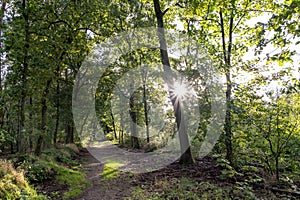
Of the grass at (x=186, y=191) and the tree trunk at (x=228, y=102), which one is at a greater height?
the tree trunk at (x=228, y=102)

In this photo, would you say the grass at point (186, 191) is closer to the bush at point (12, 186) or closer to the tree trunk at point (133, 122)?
the bush at point (12, 186)

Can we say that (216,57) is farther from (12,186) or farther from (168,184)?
(12,186)

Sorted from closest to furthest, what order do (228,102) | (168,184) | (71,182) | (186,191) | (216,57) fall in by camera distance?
(186,191)
(228,102)
(168,184)
(71,182)
(216,57)

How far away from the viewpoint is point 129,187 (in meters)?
6.45

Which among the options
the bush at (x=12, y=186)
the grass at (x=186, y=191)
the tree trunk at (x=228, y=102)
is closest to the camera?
the bush at (x=12, y=186)

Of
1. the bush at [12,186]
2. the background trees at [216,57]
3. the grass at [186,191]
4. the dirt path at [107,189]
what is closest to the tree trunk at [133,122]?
the background trees at [216,57]

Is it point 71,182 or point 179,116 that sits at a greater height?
point 179,116

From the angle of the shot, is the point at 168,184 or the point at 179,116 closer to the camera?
the point at 168,184

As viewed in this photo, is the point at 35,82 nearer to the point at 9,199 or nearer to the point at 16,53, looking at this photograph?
the point at 16,53

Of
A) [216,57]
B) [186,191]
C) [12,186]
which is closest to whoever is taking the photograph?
[12,186]

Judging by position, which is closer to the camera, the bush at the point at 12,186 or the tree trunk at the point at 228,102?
the bush at the point at 12,186

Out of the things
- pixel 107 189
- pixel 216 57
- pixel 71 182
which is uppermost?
pixel 216 57

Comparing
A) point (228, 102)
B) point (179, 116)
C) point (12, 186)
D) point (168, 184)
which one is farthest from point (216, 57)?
point (12, 186)

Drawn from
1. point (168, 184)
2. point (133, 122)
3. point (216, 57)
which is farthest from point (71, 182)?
point (133, 122)
